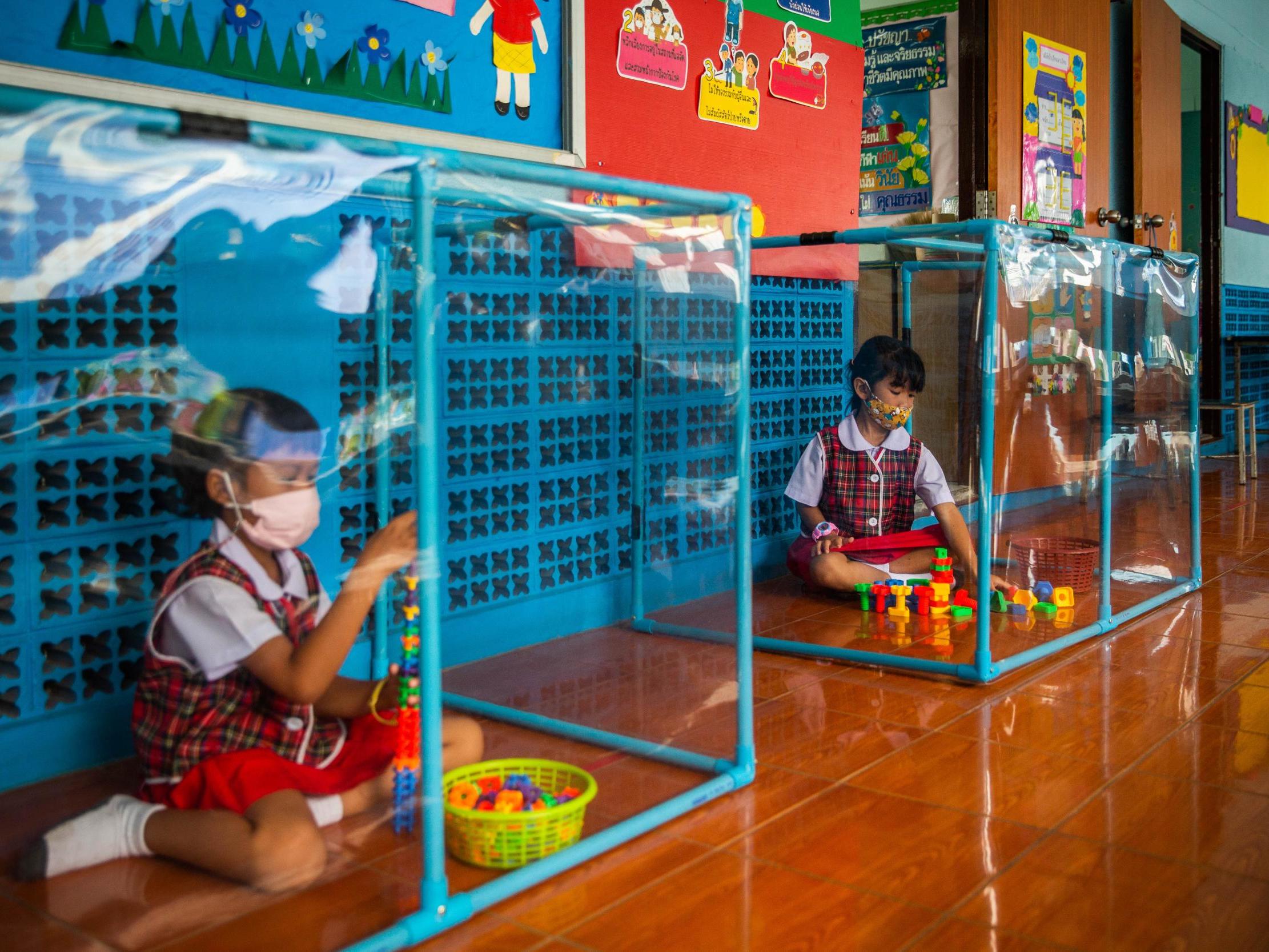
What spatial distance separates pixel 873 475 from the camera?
133 inches

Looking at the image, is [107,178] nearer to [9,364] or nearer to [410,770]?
[9,364]

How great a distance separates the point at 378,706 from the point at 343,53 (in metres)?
1.41

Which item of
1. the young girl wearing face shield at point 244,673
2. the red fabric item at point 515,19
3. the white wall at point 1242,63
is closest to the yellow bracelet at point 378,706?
the young girl wearing face shield at point 244,673

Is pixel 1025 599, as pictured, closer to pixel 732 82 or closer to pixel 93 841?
pixel 732 82

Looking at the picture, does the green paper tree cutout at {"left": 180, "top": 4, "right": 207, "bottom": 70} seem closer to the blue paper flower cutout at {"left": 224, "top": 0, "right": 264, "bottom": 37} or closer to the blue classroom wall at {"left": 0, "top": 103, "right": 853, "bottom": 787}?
the blue paper flower cutout at {"left": 224, "top": 0, "right": 264, "bottom": 37}

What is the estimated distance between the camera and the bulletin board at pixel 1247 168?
24.8 feet

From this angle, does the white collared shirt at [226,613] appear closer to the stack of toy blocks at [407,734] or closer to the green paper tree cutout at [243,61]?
the stack of toy blocks at [407,734]

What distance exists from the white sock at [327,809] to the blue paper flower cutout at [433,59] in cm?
162

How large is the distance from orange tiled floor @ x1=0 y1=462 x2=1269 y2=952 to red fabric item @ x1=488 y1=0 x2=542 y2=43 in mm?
1422

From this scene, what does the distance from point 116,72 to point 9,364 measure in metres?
0.60

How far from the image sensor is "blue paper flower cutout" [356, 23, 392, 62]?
2.37m

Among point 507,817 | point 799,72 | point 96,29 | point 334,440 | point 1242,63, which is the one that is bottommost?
point 507,817

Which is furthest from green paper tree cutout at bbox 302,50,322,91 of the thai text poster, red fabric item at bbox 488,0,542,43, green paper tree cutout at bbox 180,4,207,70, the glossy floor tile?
the thai text poster

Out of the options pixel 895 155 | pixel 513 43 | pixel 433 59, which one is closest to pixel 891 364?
pixel 513 43
